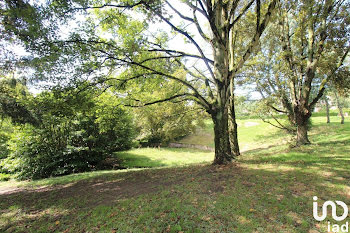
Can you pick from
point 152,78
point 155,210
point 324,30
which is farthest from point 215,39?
point 155,210

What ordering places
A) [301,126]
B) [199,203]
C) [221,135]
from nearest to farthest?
[199,203], [221,135], [301,126]

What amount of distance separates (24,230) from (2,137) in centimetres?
1713

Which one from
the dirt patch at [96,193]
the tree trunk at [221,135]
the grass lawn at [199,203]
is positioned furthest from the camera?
the tree trunk at [221,135]

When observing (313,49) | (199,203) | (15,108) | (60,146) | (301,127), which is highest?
(313,49)

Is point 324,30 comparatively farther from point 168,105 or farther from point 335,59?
point 168,105

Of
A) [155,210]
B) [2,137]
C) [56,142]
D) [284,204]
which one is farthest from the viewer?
[2,137]

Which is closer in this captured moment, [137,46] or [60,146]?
[137,46]

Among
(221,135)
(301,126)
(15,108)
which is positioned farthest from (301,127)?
(15,108)

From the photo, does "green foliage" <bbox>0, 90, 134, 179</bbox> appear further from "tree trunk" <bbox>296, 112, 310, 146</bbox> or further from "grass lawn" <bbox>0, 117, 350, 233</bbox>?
"tree trunk" <bbox>296, 112, 310, 146</bbox>

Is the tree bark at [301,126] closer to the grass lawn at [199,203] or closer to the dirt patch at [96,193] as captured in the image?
the grass lawn at [199,203]

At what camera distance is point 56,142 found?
12305 mm

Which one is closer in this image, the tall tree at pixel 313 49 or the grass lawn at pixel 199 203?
the grass lawn at pixel 199 203

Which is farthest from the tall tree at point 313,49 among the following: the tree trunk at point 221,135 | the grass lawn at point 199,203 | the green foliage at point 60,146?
the green foliage at point 60,146

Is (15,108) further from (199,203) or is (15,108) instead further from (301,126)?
(301,126)
